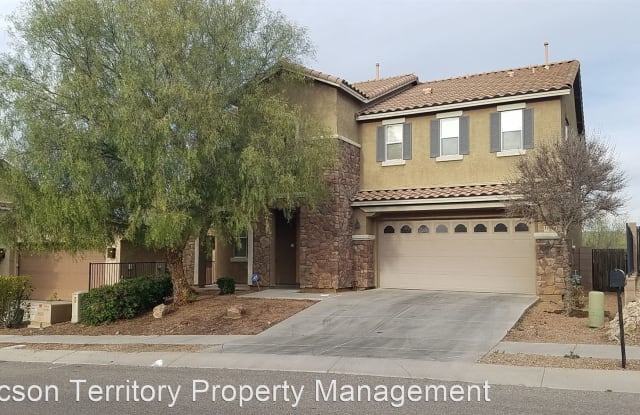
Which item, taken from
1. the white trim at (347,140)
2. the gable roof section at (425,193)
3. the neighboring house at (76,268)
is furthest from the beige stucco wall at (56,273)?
the gable roof section at (425,193)

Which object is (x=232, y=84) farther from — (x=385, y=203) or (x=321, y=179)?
(x=385, y=203)

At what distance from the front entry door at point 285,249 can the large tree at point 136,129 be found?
6.11 meters

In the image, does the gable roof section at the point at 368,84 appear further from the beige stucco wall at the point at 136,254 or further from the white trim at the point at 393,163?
the beige stucco wall at the point at 136,254

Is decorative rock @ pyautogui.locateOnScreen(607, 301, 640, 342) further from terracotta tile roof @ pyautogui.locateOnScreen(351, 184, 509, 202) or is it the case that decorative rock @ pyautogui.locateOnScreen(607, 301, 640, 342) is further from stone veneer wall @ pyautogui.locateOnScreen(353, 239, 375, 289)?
stone veneer wall @ pyautogui.locateOnScreen(353, 239, 375, 289)

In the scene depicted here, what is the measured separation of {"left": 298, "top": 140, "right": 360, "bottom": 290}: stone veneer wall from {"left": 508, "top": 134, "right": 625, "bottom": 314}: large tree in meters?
6.13

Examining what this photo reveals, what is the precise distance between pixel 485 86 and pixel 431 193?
4.58m

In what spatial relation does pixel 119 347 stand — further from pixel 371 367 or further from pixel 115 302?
pixel 371 367

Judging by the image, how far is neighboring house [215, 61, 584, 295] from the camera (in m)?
17.8

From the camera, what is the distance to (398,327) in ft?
44.3

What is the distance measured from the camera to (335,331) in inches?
527

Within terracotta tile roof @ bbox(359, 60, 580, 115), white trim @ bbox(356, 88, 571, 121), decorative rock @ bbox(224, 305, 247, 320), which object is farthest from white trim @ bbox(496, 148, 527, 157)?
decorative rock @ bbox(224, 305, 247, 320)

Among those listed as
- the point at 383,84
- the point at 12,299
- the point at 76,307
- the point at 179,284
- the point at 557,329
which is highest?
the point at 383,84

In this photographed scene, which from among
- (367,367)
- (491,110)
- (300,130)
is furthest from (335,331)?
(491,110)

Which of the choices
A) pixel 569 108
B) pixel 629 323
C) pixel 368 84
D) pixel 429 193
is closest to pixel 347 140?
pixel 429 193
